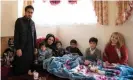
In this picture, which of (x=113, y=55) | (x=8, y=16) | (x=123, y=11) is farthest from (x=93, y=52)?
(x=8, y=16)

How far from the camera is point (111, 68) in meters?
2.88

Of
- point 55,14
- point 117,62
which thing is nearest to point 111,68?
Answer: point 117,62

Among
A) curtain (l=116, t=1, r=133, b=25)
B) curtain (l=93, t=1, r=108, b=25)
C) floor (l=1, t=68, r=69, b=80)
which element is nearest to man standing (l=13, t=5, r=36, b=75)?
floor (l=1, t=68, r=69, b=80)

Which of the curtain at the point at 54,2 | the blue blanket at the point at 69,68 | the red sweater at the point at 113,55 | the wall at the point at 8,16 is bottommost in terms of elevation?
the blue blanket at the point at 69,68

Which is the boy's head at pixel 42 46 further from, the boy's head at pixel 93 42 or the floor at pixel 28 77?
the boy's head at pixel 93 42

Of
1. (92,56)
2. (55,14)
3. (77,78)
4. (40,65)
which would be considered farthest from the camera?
(55,14)

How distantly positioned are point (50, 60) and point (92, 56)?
74 centimetres

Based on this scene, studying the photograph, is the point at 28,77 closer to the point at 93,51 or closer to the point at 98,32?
the point at 93,51

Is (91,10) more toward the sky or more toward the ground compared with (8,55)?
more toward the sky

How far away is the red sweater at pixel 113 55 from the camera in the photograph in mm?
3119

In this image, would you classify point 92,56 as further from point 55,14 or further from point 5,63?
point 5,63

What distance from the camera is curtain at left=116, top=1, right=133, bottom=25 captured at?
10.1ft

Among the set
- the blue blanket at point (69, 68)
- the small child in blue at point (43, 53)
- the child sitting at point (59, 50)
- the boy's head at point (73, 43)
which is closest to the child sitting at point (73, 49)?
the boy's head at point (73, 43)

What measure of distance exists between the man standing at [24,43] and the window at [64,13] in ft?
2.35
